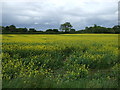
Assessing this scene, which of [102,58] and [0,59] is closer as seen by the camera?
[0,59]

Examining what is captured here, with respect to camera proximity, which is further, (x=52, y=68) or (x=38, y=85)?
(x=52, y=68)

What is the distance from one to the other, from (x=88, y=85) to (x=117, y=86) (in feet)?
3.17

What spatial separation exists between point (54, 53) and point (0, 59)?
3.21 metres

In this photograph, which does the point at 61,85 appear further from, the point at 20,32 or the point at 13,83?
the point at 20,32

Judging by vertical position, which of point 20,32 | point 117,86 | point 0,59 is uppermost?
point 20,32

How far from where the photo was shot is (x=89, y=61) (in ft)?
23.1

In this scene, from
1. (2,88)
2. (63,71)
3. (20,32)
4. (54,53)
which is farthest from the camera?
(20,32)

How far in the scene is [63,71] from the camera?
20.6ft

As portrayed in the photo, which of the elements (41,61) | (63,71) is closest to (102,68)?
(63,71)

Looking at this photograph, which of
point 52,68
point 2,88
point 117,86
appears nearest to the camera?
point 2,88

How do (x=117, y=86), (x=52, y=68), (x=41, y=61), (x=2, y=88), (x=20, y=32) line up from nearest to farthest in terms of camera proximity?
(x=2, y=88), (x=117, y=86), (x=52, y=68), (x=41, y=61), (x=20, y=32)

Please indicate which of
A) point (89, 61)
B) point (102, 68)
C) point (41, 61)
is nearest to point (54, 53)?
point (41, 61)

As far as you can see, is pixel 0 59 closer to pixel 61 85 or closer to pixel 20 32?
pixel 61 85

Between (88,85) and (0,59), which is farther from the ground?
(0,59)
